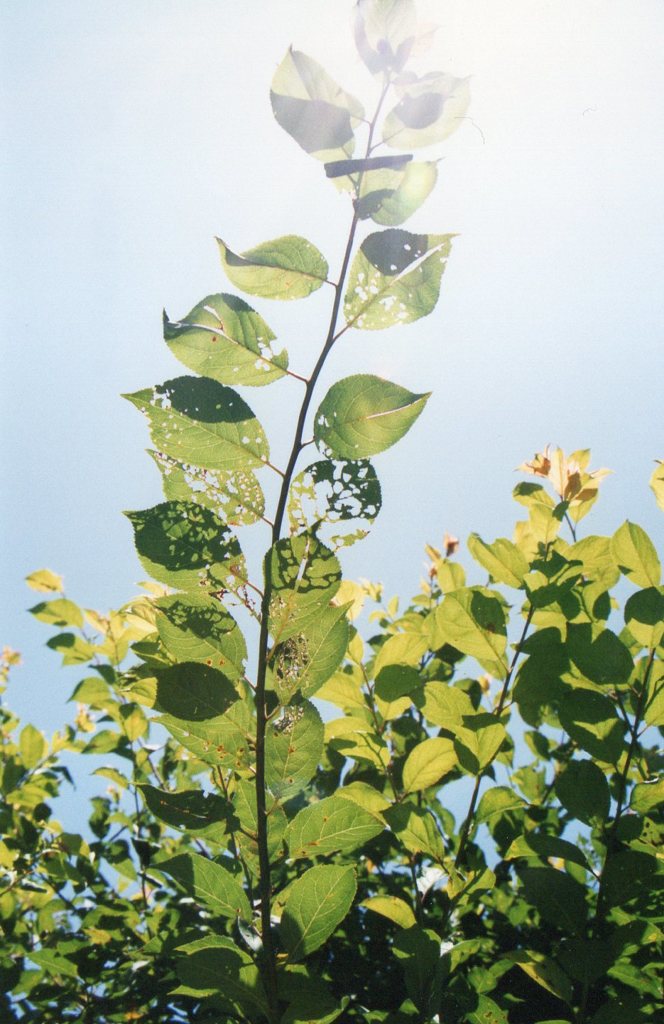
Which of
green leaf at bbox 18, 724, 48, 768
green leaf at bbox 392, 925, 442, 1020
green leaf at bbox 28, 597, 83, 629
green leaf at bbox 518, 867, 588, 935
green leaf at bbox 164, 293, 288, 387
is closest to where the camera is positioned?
green leaf at bbox 164, 293, 288, 387

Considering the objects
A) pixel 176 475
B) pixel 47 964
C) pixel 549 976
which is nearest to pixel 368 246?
pixel 176 475

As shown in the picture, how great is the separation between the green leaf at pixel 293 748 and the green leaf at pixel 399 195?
72 cm

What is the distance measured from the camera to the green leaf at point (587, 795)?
122cm

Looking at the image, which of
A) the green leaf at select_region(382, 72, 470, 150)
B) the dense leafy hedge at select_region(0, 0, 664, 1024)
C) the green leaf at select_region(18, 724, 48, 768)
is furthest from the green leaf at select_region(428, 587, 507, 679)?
the green leaf at select_region(18, 724, 48, 768)

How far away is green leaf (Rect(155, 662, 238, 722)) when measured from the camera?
0.88m

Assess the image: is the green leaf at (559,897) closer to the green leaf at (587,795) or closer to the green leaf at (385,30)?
the green leaf at (587,795)

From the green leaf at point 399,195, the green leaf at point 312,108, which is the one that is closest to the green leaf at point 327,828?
the green leaf at point 399,195

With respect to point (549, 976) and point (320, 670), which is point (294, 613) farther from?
point (549, 976)

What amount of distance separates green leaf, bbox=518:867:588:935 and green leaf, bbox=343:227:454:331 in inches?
40.6

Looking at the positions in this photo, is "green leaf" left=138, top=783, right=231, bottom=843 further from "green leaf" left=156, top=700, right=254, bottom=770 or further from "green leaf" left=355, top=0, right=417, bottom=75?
"green leaf" left=355, top=0, right=417, bottom=75

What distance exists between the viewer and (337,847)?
986 mm

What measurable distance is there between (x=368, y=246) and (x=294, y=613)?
1.79ft

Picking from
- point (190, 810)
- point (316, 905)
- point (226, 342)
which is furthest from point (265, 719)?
point (226, 342)

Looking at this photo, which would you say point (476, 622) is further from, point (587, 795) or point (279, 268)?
point (279, 268)
